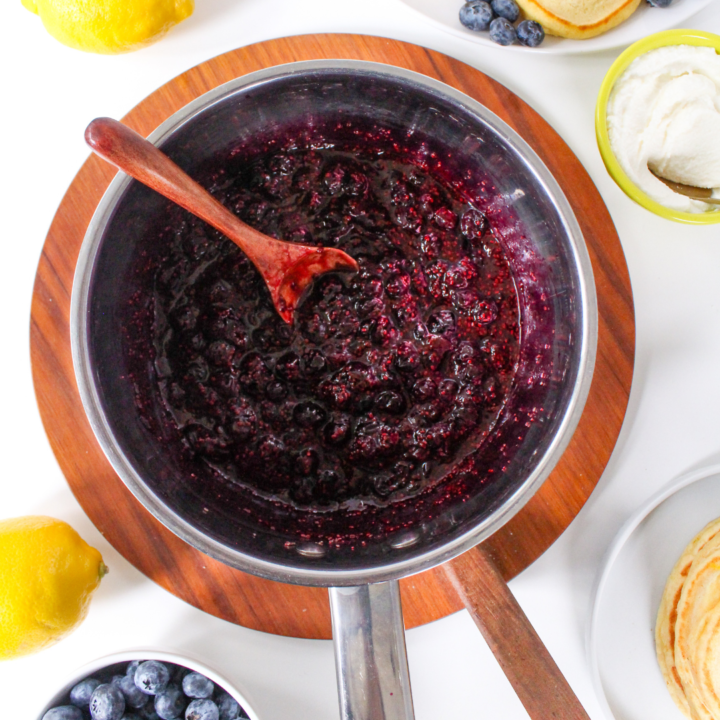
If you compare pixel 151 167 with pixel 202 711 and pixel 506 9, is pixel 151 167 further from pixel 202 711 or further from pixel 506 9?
pixel 202 711

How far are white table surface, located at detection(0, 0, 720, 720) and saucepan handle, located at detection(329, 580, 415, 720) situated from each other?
290 millimetres

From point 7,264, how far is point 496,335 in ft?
2.99

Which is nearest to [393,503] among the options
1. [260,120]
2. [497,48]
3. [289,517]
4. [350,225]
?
[289,517]

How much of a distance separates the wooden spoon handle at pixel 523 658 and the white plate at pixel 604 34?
0.91 metres

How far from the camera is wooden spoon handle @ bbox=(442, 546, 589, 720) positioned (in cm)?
101

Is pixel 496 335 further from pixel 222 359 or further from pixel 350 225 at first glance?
pixel 222 359

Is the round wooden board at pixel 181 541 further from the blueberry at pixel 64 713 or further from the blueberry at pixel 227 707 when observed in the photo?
the blueberry at pixel 64 713

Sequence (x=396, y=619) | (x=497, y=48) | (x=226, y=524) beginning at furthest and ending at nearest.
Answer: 1. (x=497, y=48)
2. (x=226, y=524)
3. (x=396, y=619)

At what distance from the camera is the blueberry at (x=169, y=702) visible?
115 cm

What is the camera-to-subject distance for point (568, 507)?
115 cm

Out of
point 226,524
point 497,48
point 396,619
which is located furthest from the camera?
point 497,48

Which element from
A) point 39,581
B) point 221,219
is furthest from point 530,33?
point 39,581

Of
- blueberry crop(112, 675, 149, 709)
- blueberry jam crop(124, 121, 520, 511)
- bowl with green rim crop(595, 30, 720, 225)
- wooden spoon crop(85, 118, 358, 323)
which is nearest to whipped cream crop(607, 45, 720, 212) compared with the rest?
bowl with green rim crop(595, 30, 720, 225)

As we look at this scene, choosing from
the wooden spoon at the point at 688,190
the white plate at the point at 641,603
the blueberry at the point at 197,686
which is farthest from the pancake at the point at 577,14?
the blueberry at the point at 197,686
